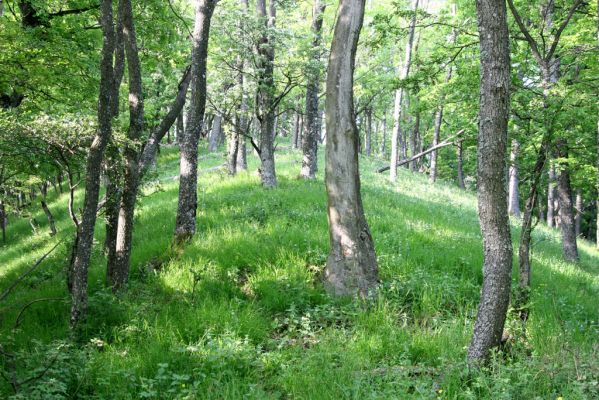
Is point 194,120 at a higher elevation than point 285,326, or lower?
higher

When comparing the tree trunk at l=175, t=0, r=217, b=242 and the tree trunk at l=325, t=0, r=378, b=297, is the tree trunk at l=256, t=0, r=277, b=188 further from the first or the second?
the tree trunk at l=325, t=0, r=378, b=297

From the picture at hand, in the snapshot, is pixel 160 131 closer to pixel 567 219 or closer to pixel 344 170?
pixel 344 170

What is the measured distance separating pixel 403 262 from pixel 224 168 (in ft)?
39.2

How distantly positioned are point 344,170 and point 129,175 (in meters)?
3.26

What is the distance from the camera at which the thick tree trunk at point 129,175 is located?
662 centimetres

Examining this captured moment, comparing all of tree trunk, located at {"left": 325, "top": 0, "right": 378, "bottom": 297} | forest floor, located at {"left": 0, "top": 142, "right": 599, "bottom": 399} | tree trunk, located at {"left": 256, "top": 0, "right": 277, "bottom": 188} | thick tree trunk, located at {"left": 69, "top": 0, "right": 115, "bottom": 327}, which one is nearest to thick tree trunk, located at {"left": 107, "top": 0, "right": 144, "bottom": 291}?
forest floor, located at {"left": 0, "top": 142, "right": 599, "bottom": 399}

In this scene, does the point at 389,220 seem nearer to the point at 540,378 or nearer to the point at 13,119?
the point at 540,378

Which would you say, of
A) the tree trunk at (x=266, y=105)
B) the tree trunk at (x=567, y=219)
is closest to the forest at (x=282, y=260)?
the tree trunk at (x=266, y=105)

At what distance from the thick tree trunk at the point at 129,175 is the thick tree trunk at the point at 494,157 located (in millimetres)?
4835

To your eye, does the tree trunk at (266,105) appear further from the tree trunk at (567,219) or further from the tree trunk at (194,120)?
the tree trunk at (567,219)

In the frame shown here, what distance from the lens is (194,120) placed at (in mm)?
8086

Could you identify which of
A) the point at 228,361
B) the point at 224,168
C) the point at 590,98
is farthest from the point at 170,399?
the point at 224,168

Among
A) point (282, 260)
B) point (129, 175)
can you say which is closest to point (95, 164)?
point (129, 175)

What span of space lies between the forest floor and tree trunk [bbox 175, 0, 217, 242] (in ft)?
1.75
